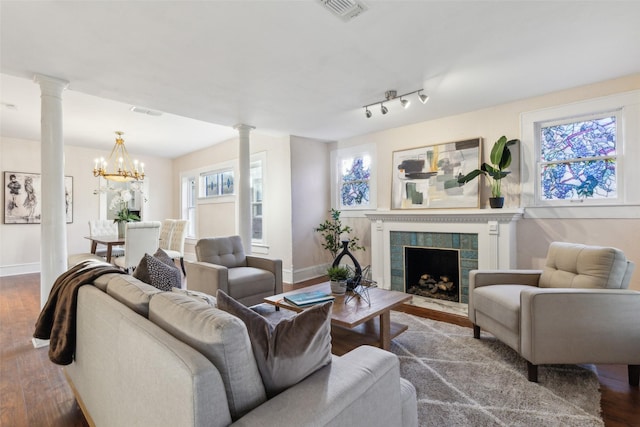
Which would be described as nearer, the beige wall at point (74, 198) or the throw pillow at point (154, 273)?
the throw pillow at point (154, 273)

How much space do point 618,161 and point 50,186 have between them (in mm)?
5272

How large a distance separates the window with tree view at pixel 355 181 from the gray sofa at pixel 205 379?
389 cm

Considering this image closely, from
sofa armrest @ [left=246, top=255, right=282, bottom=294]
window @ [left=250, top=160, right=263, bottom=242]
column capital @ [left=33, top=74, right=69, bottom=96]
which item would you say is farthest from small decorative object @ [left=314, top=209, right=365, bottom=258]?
column capital @ [left=33, top=74, right=69, bottom=96]

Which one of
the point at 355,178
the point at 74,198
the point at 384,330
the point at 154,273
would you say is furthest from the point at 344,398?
the point at 74,198

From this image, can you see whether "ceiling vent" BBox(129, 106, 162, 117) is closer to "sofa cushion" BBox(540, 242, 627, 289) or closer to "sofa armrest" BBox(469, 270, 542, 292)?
"sofa armrest" BBox(469, 270, 542, 292)

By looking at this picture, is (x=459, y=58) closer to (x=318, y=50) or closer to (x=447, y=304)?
(x=318, y=50)

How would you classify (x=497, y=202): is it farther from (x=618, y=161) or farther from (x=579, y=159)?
(x=618, y=161)

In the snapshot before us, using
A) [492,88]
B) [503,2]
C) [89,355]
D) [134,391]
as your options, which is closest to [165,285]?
[89,355]

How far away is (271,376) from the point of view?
973 millimetres

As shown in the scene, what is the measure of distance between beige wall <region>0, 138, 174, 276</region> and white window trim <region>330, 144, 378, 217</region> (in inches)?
179

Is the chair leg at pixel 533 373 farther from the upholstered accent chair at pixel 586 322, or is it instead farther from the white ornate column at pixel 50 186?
the white ornate column at pixel 50 186

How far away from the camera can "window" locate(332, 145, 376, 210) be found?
4836mm

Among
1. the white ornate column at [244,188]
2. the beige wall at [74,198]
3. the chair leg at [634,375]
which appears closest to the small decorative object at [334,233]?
the white ornate column at [244,188]

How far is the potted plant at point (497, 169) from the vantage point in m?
3.35
